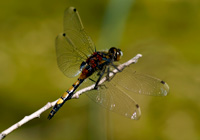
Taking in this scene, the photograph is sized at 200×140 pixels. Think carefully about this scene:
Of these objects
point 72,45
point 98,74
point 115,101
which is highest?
point 72,45

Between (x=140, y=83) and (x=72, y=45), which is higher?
(x=72, y=45)

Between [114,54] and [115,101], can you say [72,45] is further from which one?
[115,101]

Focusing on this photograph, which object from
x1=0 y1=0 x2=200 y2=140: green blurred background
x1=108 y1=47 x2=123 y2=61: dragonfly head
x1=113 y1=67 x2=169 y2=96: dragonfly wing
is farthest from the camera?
x1=0 y1=0 x2=200 y2=140: green blurred background

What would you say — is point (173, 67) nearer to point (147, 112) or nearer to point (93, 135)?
point (147, 112)

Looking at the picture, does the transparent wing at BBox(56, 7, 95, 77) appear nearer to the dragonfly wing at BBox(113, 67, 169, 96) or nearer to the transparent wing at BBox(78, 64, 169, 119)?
the transparent wing at BBox(78, 64, 169, 119)

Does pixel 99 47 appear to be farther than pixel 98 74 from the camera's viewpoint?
Yes

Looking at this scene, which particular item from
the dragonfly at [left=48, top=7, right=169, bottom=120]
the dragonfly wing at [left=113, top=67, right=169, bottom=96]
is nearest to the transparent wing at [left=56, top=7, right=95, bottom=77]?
the dragonfly at [left=48, top=7, right=169, bottom=120]

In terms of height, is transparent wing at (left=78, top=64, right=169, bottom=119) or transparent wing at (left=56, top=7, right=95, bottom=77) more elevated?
transparent wing at (left=56, top=7, right=95, bottom=77)

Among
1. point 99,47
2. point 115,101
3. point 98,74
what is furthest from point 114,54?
point 99,47
